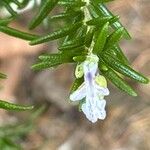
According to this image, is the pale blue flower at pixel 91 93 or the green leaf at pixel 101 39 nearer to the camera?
the pale blue flower at pixel 91 93

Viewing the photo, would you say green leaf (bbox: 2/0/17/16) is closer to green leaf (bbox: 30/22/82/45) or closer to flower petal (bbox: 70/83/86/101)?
green leaf (bbox: 30/22/82/45)

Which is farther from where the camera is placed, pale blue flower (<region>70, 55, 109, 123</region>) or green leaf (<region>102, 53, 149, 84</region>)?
green leaf (<region>102, 53, 149, 84</region>)

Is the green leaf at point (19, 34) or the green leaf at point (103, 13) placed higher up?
the green leaf at point (103, 13)

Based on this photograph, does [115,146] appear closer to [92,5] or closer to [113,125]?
[113,125]

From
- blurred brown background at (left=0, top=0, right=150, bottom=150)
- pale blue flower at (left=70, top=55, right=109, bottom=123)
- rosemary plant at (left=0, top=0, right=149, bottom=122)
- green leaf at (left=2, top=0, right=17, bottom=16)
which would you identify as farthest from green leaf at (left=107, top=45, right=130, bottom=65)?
blurred brown background at (left=0, top=0, right=150, bottom=150)

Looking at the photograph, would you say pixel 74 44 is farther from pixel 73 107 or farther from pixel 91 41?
pixel 73 107

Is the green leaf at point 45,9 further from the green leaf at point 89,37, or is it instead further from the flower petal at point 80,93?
the flower petal at point 80,93

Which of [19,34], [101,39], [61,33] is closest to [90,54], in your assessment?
[101,39]

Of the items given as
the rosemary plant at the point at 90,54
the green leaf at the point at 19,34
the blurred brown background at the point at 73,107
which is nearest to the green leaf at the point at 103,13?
the rosemary plant at the point at 90,54
